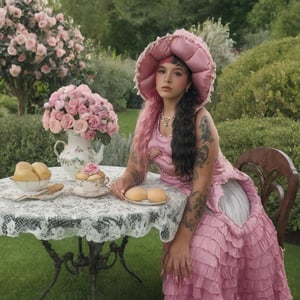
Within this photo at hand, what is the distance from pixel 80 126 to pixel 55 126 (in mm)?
143

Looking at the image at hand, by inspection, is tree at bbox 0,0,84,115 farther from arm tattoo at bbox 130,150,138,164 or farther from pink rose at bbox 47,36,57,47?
arm tattoo at bbox 130,150,138,164

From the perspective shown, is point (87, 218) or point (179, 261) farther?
point (179, 261)

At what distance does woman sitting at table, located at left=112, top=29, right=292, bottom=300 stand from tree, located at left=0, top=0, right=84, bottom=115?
3307mm

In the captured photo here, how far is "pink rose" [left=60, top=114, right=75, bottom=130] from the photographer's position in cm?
266

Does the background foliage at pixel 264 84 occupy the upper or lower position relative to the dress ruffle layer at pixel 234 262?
upper

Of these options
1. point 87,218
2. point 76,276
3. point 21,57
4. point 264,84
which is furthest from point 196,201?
point 21,57

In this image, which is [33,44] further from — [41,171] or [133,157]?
[41,171]

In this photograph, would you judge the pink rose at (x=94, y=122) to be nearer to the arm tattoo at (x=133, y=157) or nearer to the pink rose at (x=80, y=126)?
the pink rose at (x=80, y=126)

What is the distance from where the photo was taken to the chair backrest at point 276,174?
8.57ft

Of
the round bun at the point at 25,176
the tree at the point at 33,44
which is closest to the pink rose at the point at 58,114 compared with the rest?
the round bun at the point at 25,176

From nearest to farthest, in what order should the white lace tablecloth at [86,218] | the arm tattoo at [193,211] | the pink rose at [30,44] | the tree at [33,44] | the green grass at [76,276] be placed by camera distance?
1. the white lace tablecloth at [86,218]
2. the arm tattoo at [193,211]
3. the green grass at [76,276]
4. the pink rose at [30,44]
5. the tree at [33,44]

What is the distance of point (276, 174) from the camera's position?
286 centimetres

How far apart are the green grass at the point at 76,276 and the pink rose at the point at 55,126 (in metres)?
1.30

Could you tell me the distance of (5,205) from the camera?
2271mm
